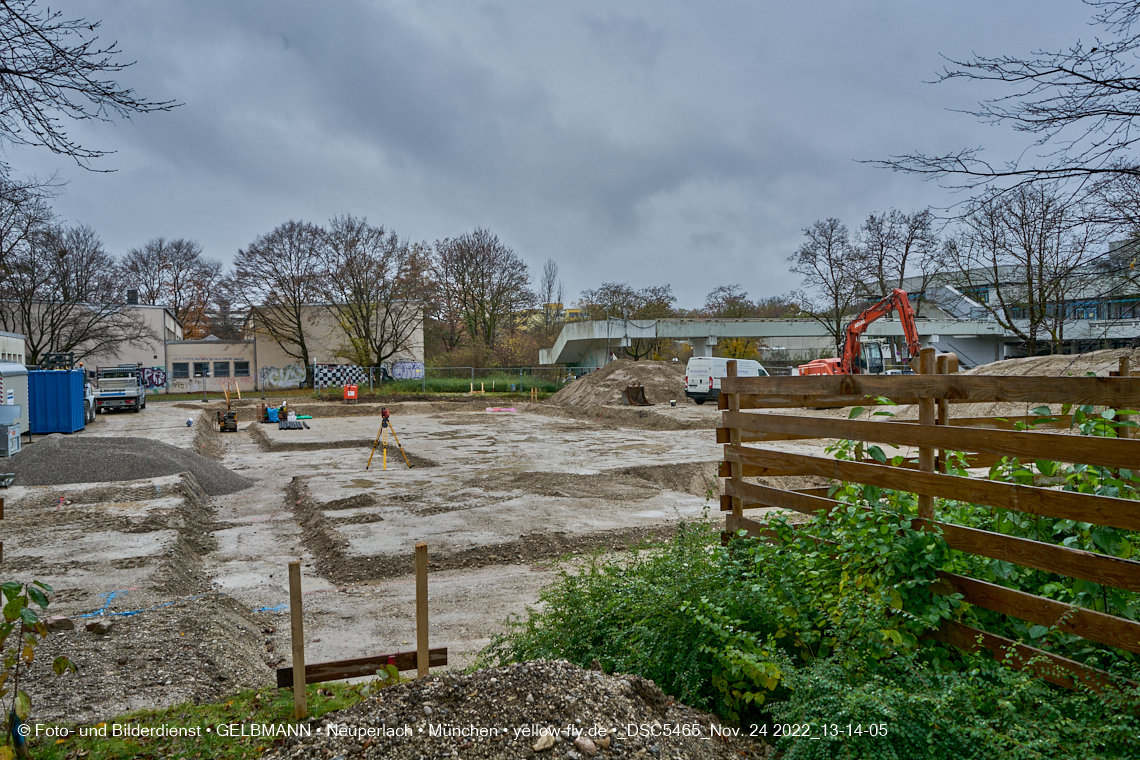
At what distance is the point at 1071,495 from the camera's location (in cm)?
305

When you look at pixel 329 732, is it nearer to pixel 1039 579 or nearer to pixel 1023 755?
pixel 1023 755

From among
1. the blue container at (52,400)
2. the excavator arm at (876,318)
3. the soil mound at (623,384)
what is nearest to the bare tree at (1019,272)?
the excavator arm at (876,318)

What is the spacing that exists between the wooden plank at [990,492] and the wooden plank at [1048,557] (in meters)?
0.15

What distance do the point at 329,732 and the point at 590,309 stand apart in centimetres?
5322

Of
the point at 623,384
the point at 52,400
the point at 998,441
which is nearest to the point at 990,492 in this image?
the point at 998,441

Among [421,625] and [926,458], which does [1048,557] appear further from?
[421,625]

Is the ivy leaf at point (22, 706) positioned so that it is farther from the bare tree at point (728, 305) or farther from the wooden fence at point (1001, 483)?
the bare tree at point (728, 305)

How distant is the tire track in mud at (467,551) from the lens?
8711 mm

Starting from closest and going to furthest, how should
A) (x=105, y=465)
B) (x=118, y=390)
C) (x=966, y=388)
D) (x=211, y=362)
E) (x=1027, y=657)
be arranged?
(x=1027, y=657), (x=966, y=388), (x=105, y=465), (x=118, y=390), (x=211, y=362)

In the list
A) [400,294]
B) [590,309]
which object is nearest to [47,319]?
[400,294]

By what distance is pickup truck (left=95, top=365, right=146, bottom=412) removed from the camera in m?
33.6

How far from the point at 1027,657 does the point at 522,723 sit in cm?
244

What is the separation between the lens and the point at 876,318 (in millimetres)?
28109

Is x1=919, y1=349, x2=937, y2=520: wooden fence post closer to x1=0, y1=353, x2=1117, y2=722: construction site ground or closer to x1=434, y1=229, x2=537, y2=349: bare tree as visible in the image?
x1=0, y1=353, x2=1117, y2=722: construction site ground
